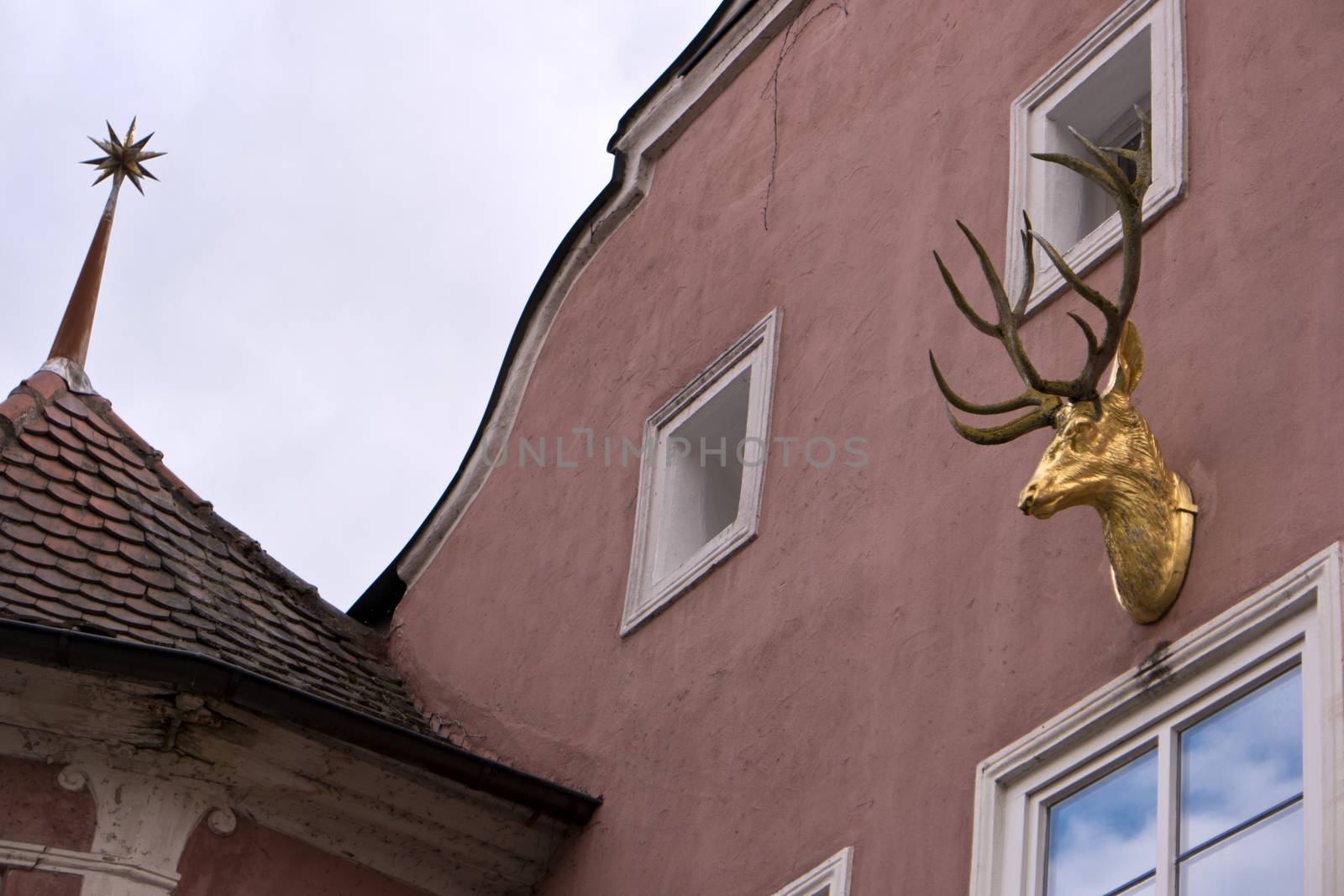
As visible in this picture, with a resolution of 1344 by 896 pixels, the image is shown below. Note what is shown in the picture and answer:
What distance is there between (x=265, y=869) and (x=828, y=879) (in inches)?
95.3

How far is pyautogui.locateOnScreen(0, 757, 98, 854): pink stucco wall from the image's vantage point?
7844mm

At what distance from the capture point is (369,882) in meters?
8.49

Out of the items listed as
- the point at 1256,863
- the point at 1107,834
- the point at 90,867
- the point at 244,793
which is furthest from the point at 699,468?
the point at 1256,863

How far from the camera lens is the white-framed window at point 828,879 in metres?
6.82

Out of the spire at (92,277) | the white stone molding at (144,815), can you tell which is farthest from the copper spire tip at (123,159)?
the white stone molding at (144,815)

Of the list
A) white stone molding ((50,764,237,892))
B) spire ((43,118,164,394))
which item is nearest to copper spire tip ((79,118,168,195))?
spire ((43,118,164,394))

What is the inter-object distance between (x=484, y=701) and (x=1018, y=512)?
12.0ft

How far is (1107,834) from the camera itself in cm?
584

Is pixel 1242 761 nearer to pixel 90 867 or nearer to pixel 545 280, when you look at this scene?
pixel 90 867

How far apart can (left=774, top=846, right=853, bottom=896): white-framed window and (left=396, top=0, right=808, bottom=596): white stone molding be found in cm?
434

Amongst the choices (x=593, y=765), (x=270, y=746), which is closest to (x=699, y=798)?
(x=593, y=765)

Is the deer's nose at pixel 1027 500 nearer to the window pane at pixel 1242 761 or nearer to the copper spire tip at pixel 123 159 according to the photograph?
the window pane at pixel 1242 761

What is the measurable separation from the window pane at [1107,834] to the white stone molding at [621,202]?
508 centimetres

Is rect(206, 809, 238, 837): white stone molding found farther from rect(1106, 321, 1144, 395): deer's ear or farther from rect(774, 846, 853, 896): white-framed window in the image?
rect(1106, 321, 1144, 395): deer's ear
